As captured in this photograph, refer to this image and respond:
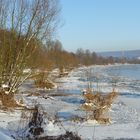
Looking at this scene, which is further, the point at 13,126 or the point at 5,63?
the point at 5,63

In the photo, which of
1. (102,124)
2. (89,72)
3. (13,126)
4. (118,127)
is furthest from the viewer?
(89,72)

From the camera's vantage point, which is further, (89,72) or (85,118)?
(89,72)

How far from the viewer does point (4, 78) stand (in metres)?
21.1

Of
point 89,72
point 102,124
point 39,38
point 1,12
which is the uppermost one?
point 1,12

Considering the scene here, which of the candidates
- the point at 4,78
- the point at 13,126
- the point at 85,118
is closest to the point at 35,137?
the point at 13,126

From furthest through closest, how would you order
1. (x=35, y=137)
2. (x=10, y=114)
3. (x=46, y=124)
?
(x=10, y=114), (x=46, y=124), (x=35, y=137)

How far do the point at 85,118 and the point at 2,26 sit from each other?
9463mm

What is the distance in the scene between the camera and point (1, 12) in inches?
845

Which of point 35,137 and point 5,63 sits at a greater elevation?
point 5,63

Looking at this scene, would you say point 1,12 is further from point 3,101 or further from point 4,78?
point 3,101

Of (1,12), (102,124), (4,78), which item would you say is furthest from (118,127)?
(1,12)

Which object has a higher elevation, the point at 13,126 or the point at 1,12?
the point at 1,12

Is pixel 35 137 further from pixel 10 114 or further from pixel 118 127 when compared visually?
pixel 10 114

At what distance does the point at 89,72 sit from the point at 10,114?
3658mm
